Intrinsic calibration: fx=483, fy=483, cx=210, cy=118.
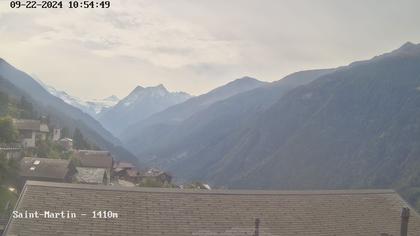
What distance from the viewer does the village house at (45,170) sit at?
58281 mm

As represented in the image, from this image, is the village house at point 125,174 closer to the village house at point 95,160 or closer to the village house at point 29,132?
the village house at point 95,160

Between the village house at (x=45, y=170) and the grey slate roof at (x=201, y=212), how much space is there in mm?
38689

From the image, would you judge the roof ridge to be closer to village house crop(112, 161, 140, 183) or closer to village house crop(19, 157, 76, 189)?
village house crop(19, 157, 76, 189)

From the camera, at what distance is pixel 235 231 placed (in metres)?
20.9

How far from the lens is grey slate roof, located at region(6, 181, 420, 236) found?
2000 centimetres

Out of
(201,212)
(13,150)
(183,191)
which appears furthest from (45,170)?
(201,212)

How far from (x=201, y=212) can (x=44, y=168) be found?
43490 millimetres

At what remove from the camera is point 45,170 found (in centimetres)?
5981

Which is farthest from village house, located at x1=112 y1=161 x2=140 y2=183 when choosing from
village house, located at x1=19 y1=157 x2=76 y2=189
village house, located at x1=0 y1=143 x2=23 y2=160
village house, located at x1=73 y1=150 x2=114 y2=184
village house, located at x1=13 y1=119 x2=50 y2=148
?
village house, located at x1=19 y1=157 x2=76 y2=189

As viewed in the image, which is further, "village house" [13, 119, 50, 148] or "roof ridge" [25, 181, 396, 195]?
"village house" [13, 119, 50, 148]

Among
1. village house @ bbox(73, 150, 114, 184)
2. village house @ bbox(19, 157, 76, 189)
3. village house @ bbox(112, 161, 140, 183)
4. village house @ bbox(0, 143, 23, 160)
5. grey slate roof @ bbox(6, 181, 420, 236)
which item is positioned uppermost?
grey slate roof @ bbox(6, 181, 420, 236)

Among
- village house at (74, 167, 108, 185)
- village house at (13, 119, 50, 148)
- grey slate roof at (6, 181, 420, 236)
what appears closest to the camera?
grey slate roof at (6, 181, 420, 236)

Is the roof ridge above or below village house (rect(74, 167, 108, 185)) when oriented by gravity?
above

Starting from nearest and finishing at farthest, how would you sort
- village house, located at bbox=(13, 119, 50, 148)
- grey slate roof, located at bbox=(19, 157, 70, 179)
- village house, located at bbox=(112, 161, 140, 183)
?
grey slate roof, located at bbox=(19, 157, 70, 179), village house, located at bbox=(13, 119, 50, 148), village house, located at bbox=(112, 161, 140, 183)
